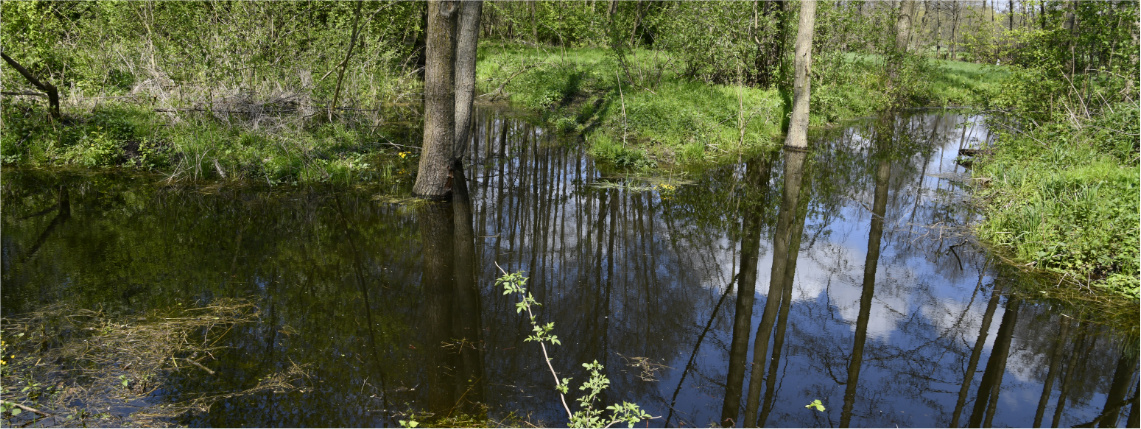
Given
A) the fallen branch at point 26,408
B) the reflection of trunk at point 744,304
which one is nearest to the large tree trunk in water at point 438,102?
the reflection of trunk at point 744,304

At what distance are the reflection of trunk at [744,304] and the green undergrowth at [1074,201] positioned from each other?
272 centimetres

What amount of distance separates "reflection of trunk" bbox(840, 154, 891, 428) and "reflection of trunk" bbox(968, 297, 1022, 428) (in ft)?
2.48

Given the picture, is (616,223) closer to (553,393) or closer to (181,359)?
(553,393)

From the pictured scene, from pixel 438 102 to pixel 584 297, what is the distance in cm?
397

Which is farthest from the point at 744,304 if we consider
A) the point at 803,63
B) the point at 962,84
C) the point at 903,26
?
the point at 962,84

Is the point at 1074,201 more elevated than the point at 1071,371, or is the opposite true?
the point at 1074,201

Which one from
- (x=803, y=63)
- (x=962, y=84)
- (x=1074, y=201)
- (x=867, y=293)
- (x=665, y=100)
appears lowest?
(x=867, y=293)

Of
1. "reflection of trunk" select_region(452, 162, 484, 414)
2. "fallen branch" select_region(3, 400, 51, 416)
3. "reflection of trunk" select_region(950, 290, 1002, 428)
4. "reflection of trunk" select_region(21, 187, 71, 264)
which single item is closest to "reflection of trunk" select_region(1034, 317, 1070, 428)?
"reflection of trunk" select_region(950, 290, 1002, 428)

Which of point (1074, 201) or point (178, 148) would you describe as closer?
point (1074, 201)

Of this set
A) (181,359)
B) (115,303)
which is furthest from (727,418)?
(115,303)

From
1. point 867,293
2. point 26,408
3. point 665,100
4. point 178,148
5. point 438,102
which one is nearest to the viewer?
point 26,408

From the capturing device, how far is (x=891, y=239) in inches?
333

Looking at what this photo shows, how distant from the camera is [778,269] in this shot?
23.7 feet

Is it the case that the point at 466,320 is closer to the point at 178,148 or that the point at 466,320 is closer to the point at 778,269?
→ the point at 778,269
